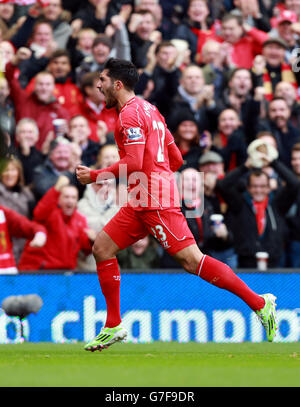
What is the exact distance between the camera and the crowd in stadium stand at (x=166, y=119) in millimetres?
12430

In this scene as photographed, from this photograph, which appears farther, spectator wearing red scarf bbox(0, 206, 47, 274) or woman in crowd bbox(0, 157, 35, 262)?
woman in crowd bbox(0, 157, 35, 262)

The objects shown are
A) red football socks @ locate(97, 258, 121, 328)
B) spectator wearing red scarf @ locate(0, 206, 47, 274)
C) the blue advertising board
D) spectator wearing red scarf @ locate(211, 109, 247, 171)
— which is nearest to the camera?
red football socks @ locate(97, 258, 121, 328)

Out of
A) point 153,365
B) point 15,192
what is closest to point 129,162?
point 153,365

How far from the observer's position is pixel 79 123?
13.5 metres

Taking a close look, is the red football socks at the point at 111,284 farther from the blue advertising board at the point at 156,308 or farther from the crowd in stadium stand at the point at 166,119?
the crowd in stadium stand at the point at 166,119

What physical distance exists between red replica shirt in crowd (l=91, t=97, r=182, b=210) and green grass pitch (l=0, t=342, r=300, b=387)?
4.64 ft

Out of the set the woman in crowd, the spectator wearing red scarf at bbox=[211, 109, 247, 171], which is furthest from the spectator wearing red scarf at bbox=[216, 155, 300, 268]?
the woman in crowd

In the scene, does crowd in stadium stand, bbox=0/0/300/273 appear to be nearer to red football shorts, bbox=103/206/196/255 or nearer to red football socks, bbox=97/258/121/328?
red football socks, bbox=97/258/121/328

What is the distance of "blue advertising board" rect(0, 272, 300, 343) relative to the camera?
1170 cm

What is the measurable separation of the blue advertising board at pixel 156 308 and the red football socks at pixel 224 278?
3176mm

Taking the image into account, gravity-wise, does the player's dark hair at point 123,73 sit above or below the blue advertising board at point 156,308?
above

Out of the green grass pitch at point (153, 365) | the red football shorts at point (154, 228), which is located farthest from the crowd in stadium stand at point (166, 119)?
the red football shorts at point (154, 228)
